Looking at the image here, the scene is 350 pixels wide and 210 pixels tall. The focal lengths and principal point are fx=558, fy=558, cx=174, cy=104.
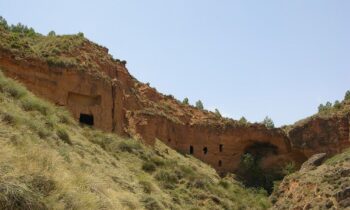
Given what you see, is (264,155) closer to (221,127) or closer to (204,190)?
(221,127)

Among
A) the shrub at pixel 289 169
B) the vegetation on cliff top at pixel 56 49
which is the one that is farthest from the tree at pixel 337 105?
the vegetation on cliff top at pixel 56 49

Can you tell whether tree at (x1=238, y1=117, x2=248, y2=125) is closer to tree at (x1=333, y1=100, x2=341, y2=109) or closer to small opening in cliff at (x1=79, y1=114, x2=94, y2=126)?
tree at (x1=333, y1=100, x2=341, y2=109)

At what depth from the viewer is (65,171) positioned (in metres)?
11.4

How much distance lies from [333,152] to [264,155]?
6158mm

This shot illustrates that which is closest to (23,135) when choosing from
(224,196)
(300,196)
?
(224,196)

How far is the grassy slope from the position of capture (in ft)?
30.4

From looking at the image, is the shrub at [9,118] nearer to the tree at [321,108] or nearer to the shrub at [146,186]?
the shrub at [146,186]

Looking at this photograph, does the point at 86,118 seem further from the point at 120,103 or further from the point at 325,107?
the point at 325,107

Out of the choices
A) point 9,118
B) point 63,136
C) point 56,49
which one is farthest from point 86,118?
point 9,118

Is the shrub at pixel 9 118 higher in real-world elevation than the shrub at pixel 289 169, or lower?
lower

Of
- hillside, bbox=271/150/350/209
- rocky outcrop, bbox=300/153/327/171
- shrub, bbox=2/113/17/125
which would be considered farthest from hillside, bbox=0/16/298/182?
shrub, bbox=2/113/17/125

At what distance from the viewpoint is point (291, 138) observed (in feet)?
171

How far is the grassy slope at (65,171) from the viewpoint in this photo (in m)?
9.26

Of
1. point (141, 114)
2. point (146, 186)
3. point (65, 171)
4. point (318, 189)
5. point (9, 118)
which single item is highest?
point (141, 114)
